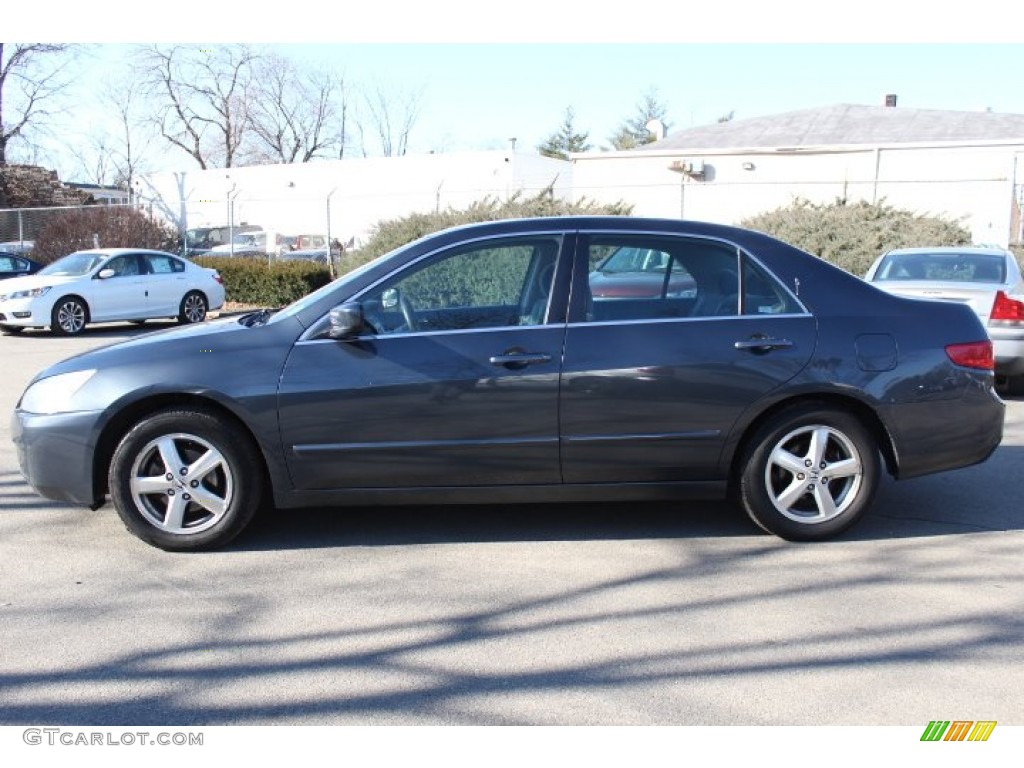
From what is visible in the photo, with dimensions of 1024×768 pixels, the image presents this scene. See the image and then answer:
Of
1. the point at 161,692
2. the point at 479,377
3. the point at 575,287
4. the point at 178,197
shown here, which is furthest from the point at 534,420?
the point at 178,197

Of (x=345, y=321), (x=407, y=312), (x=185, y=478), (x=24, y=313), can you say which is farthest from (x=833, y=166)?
(x=185, y=478)

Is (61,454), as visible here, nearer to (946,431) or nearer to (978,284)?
(946,431)

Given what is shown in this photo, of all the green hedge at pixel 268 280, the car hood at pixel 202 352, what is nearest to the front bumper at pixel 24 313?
the green hedge at pixel 268 280

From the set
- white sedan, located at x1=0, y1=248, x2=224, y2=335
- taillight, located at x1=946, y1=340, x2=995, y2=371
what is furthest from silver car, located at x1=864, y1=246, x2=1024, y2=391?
white sedan, located at x1=0, y1=248, x2=224, y2=335

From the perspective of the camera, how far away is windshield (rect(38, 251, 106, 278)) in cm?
1703

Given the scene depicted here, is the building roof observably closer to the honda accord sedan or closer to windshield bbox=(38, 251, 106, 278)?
windshield bbox=(38, 251, 106, 278)

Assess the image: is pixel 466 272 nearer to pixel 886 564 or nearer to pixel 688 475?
pixel 688 475

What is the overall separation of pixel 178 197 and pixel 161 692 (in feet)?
136

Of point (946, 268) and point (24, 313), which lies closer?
point (946, 268)

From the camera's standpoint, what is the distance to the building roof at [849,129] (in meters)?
31.0

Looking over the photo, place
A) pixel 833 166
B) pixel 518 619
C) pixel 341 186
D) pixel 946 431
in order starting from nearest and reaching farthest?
pixel 518 619 → pixel 946 431 → pixel 833 166 → pixel 341 186

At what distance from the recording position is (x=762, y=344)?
204 inches

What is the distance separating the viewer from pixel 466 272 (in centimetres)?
531

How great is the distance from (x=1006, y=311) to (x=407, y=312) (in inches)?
256
